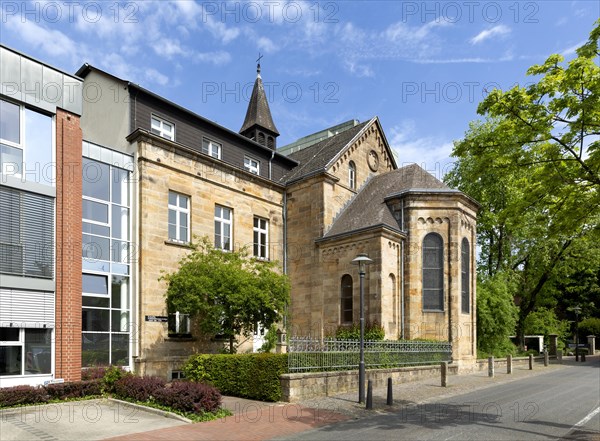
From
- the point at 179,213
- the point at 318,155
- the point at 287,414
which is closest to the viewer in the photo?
the point at 287,414

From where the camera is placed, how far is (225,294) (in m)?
17.5

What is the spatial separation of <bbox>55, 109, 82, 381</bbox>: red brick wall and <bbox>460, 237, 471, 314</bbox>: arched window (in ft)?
58.5

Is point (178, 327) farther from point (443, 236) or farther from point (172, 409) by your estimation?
point (443, 236)

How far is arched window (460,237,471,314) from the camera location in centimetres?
2512

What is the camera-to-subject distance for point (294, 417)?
12031 mm

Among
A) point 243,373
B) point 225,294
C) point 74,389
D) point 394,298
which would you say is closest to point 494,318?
point 394,298

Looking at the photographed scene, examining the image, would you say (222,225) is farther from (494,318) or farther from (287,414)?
(494,318)

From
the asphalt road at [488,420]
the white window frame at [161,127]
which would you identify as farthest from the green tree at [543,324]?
the white window frame at [161,127]

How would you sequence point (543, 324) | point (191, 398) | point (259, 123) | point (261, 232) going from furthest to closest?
point (543, 324), point (259, 123), point (261, 232), point (191, 398)

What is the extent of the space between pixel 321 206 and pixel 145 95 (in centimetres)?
1022

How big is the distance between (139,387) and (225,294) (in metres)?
4.97

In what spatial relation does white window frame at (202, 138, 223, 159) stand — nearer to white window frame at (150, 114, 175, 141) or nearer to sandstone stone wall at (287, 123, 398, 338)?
white window frame at (150, 114, 175, 141)

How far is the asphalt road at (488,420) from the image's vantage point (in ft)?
33.4

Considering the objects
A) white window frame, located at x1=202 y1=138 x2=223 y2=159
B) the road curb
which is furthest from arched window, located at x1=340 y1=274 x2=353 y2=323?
the road curb
